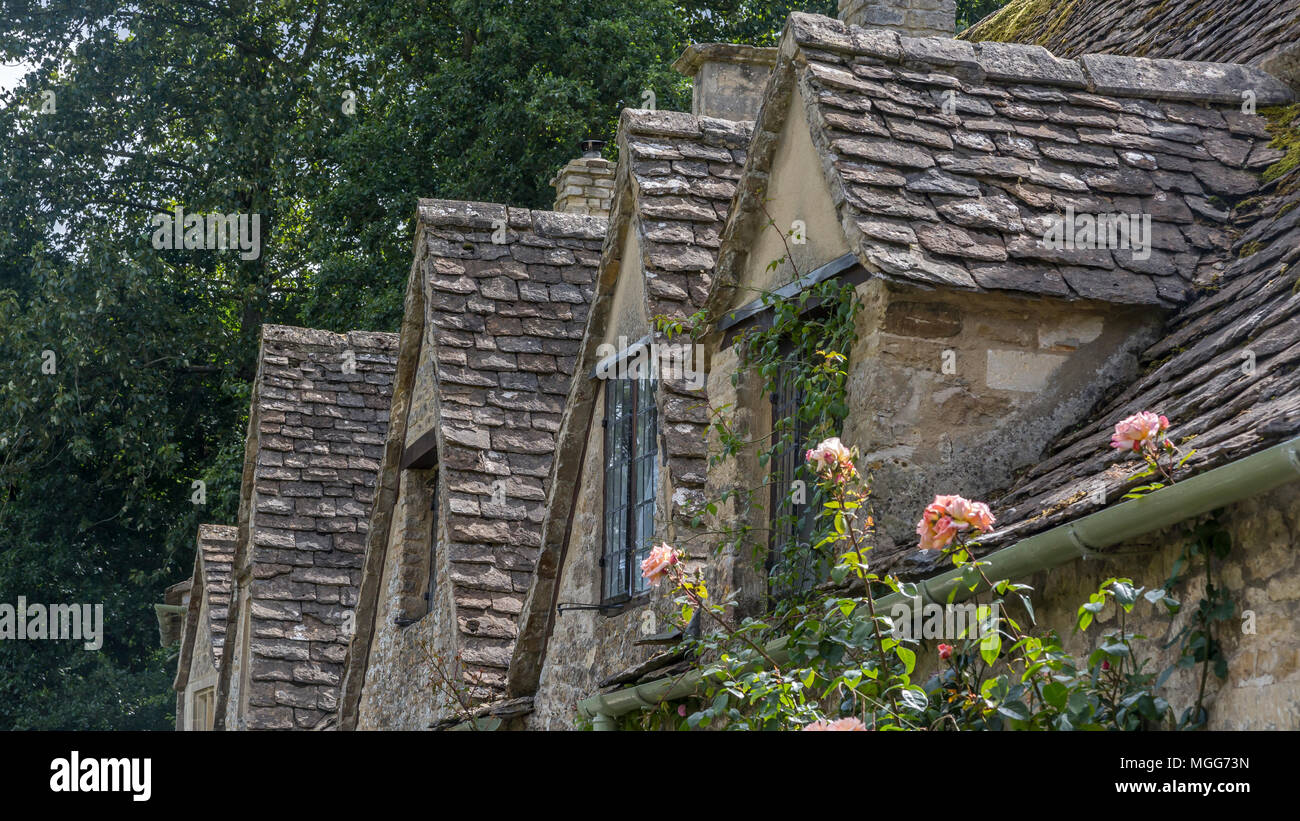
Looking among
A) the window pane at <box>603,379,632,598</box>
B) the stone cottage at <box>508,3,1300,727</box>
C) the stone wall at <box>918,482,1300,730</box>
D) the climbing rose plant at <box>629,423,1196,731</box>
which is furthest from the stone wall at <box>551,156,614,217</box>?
the stone wall at <box>918,482,1300,730</box>

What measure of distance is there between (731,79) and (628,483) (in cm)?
358

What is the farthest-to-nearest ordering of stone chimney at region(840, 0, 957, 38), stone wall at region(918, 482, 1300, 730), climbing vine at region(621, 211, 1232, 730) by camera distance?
stone chimney at region(840, 0, 957, 38), climbing vine at region(621, 211, 1232, 730), stone wall at region(918, 482, 1300, 730)

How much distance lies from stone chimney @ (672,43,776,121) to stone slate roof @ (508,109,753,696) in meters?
1.17

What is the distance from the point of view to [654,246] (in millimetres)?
9031

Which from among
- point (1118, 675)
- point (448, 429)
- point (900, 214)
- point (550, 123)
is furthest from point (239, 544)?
point (1118, 675)

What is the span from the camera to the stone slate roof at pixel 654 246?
29.2 feet

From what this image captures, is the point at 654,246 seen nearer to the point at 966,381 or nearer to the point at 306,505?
the point at 966,381

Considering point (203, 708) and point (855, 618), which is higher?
point (855, 618)


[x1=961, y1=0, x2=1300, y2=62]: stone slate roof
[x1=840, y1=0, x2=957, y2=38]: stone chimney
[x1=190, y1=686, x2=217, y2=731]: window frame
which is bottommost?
[x1=190, y1=686, x2=217, y2=731]: window frame

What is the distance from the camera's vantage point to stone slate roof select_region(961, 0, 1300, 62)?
7758 millimetres

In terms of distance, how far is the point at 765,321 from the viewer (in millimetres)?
7215

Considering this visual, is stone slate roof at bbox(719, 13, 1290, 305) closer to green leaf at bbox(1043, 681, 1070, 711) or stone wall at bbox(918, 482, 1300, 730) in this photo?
stone wall at bbox(918, 482, 1300, 730)

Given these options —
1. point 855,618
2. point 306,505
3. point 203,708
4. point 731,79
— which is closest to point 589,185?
point 731,79

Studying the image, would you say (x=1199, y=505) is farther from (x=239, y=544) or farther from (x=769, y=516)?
(x=239, y=544)
